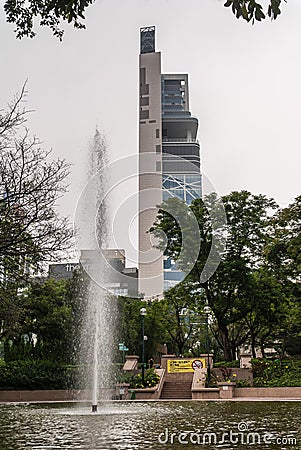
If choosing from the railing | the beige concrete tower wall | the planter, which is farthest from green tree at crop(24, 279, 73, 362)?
the railing

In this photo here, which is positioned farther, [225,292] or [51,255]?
[225,292]

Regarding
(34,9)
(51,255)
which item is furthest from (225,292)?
(34,9)

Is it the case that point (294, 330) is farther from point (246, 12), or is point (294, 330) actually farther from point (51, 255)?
point (246, 12)

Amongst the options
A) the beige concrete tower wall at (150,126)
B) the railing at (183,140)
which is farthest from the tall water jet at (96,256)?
the railing at (183,140)

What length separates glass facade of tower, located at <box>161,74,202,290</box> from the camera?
6191 inches

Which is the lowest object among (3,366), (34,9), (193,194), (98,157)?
(3,366)

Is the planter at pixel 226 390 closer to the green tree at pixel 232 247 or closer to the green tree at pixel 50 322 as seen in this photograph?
the green tree at pixel 232 247

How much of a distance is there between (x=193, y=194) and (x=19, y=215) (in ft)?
475

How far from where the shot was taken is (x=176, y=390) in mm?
31094

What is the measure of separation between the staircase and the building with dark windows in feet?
274

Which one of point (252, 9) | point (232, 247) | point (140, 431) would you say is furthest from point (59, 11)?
point (232, 247)

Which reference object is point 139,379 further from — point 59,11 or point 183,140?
point 183,140

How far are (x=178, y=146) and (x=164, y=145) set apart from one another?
483cm

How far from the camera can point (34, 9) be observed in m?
6.86
